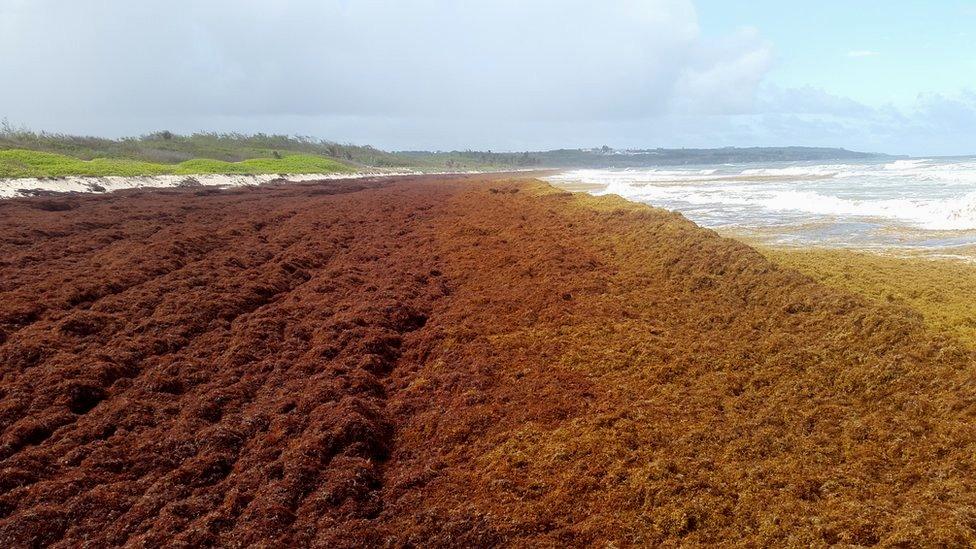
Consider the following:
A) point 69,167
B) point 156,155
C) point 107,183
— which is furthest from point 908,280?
point 156,155

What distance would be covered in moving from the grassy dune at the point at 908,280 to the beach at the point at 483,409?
1.07 ft

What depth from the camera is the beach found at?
3520 millimetres

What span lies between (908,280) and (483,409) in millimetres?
7482

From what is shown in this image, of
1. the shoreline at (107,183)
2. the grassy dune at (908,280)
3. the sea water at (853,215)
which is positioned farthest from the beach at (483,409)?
the shoreline at (107,183)

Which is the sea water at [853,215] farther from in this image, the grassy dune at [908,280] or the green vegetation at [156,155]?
the green vegetation at [156,155]

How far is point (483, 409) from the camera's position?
496 cm

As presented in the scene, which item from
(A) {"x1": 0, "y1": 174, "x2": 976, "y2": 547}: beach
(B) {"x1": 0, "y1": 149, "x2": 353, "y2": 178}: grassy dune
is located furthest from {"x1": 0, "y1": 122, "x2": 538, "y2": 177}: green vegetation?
(A) {"x1": 0, "y1": 174, "x2": 976, "y2": 547}: beach

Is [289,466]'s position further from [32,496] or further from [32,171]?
[32,171]

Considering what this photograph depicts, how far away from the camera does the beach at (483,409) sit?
3.52m

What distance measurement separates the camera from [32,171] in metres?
26.5

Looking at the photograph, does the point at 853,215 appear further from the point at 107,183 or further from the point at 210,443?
the point at 107,183

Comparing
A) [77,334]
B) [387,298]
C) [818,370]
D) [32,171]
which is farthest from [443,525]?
[32,171]

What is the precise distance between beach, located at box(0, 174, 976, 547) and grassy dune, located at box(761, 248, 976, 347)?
1.07ft

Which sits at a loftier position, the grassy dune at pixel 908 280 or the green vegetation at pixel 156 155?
the green vegetation at pixel 156 155
